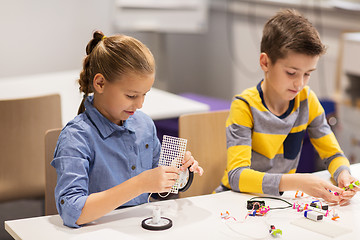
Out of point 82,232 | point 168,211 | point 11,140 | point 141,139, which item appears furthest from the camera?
point 11,140

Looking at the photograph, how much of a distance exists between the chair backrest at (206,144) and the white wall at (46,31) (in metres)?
2.34

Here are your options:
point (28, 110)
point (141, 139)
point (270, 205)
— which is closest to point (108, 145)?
point (141, 139)

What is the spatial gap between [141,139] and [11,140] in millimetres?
842

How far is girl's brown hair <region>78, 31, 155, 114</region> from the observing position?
4.76 ft

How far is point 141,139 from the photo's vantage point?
161 centimetres

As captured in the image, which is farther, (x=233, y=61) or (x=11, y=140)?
(x=233, y=61)

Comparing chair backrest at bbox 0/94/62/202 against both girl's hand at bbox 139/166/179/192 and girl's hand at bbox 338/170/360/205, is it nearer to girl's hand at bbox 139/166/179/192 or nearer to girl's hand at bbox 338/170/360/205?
girl's hand at bbox 139/166/179/192

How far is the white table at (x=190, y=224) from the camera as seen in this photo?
4.27 feet

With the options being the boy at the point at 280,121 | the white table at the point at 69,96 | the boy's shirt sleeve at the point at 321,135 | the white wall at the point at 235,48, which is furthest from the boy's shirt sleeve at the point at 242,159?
the white wall at the point at 235,48

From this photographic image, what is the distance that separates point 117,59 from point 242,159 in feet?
1.66

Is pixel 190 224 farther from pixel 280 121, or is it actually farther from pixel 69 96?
pixel 69 96

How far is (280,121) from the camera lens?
178cm

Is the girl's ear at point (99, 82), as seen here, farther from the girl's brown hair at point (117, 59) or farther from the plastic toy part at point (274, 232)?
the plastic toy part at point (274, 232)

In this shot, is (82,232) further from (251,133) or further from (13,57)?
(13,57)
